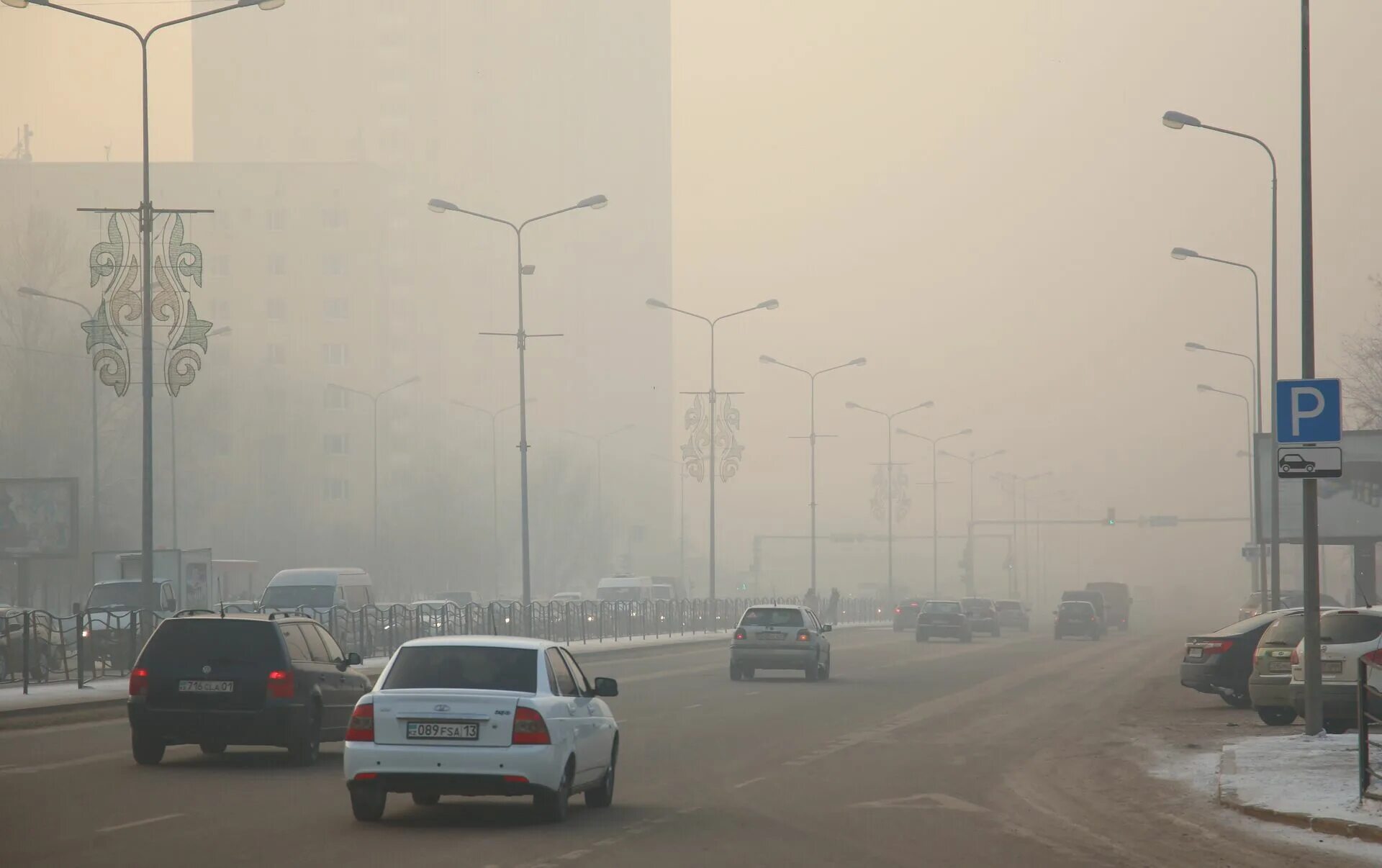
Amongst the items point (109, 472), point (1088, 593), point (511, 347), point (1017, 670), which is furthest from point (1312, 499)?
point (511, 347)

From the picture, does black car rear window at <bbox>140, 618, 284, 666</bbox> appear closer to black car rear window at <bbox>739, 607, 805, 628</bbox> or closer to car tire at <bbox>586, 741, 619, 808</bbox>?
car tire at <bbox>586, 741, 619, 808</bbox>

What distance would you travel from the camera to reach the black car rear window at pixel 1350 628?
22.0 meters

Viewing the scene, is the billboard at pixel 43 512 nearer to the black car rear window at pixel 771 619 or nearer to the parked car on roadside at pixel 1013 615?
the black car rear window at pixel 771 619

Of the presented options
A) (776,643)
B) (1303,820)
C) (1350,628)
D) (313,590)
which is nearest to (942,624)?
(313,590)

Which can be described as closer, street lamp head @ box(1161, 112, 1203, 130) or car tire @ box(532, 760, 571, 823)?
car tire @ box(532, 760, 571, 823)

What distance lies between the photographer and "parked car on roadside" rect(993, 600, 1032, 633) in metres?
85.1

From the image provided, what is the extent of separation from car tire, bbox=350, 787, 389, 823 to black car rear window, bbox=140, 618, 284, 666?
4.70 m

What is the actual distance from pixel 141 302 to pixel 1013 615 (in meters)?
58.9

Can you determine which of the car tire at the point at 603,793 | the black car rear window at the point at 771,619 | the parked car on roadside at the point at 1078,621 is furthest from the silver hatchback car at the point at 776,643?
the parked car on roadside at the point at 1078,621

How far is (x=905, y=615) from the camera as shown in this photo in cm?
8419

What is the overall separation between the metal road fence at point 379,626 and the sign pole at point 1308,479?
1181 cm

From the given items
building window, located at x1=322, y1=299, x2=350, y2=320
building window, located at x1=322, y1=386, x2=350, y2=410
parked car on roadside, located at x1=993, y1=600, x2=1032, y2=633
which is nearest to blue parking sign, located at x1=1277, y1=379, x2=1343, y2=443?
parked car on roadside, located at x1=993, y1=600, x2=1032, y2=633

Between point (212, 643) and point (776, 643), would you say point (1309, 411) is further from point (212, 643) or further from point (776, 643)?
point (776, 643)

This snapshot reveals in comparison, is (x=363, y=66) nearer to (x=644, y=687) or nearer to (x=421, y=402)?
(x=421, y=402)
